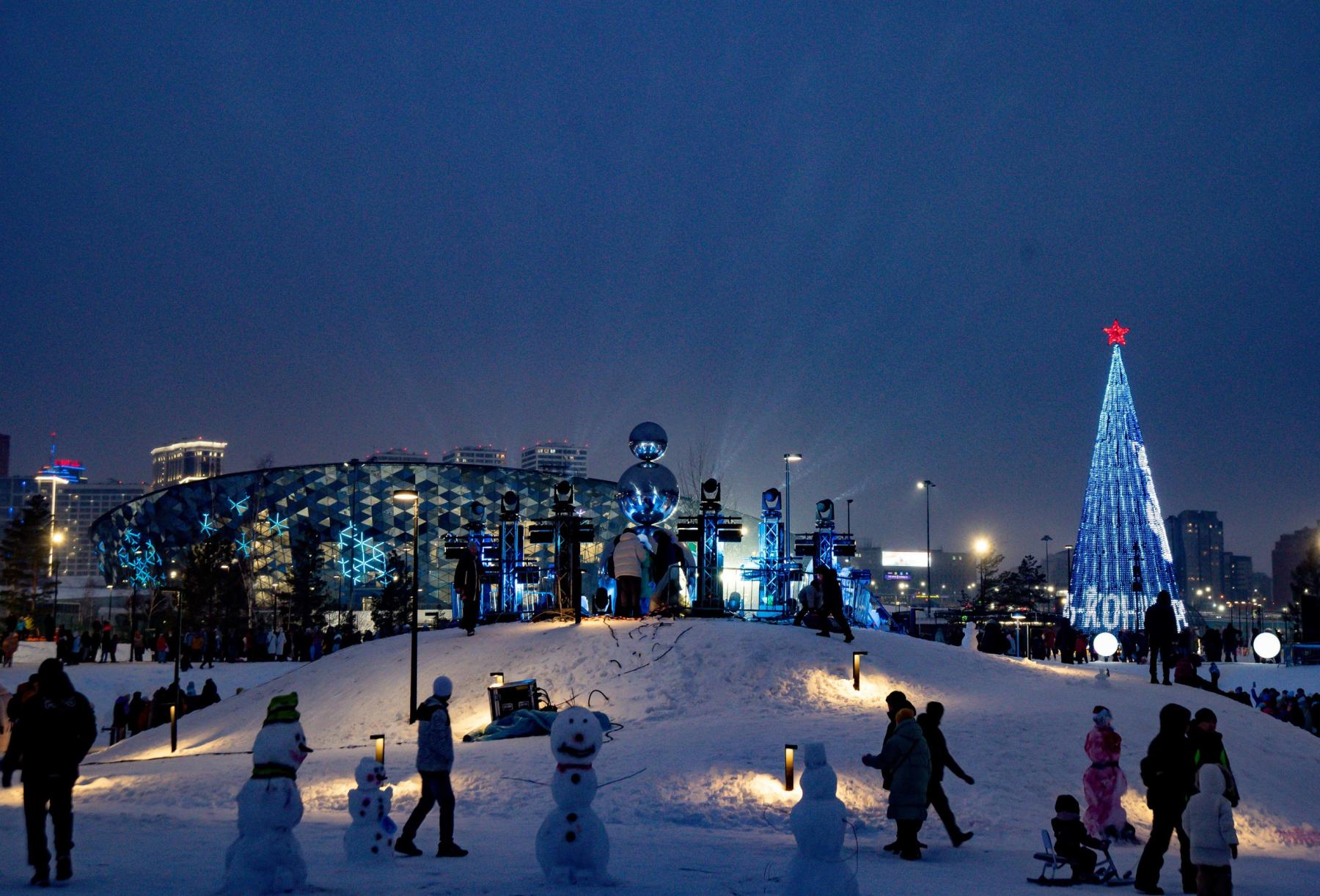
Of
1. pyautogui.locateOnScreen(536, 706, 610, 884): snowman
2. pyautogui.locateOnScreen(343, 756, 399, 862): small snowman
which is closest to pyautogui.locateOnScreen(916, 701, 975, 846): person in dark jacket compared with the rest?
pyautogui.locateOnScreen(536, 706, 610, 884): snowman

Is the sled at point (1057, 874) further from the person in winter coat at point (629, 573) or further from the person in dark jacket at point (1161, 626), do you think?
the person in winter coat at point (629, 573)

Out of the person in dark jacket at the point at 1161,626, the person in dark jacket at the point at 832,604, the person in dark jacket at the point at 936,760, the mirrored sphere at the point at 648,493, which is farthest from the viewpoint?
the mirrored sphere at the point at 648,493

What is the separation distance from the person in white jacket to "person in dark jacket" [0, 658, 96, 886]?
8194 mm

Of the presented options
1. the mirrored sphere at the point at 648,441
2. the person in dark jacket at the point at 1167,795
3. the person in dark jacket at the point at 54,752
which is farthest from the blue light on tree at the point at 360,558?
the person in dark jacket at the point at 1167,795

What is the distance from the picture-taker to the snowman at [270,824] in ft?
26.0

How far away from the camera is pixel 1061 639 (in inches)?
1265

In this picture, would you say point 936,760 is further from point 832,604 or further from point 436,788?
point 832,604

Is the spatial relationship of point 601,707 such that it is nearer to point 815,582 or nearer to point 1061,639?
point 815,582

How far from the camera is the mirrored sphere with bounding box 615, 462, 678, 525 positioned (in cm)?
2686

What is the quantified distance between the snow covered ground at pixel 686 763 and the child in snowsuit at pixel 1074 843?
62cm

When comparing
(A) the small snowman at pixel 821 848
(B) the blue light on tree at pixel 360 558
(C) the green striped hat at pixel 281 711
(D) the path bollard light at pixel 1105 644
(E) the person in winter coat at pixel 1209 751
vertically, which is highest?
(B) the blue light on tree at pixel 360 558

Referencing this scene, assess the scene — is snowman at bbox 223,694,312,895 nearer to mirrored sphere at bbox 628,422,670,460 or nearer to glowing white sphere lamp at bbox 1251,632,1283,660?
mirrored sphere at bbox 628,422,670,460

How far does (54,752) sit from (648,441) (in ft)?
64.5

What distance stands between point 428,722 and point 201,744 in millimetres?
12401
